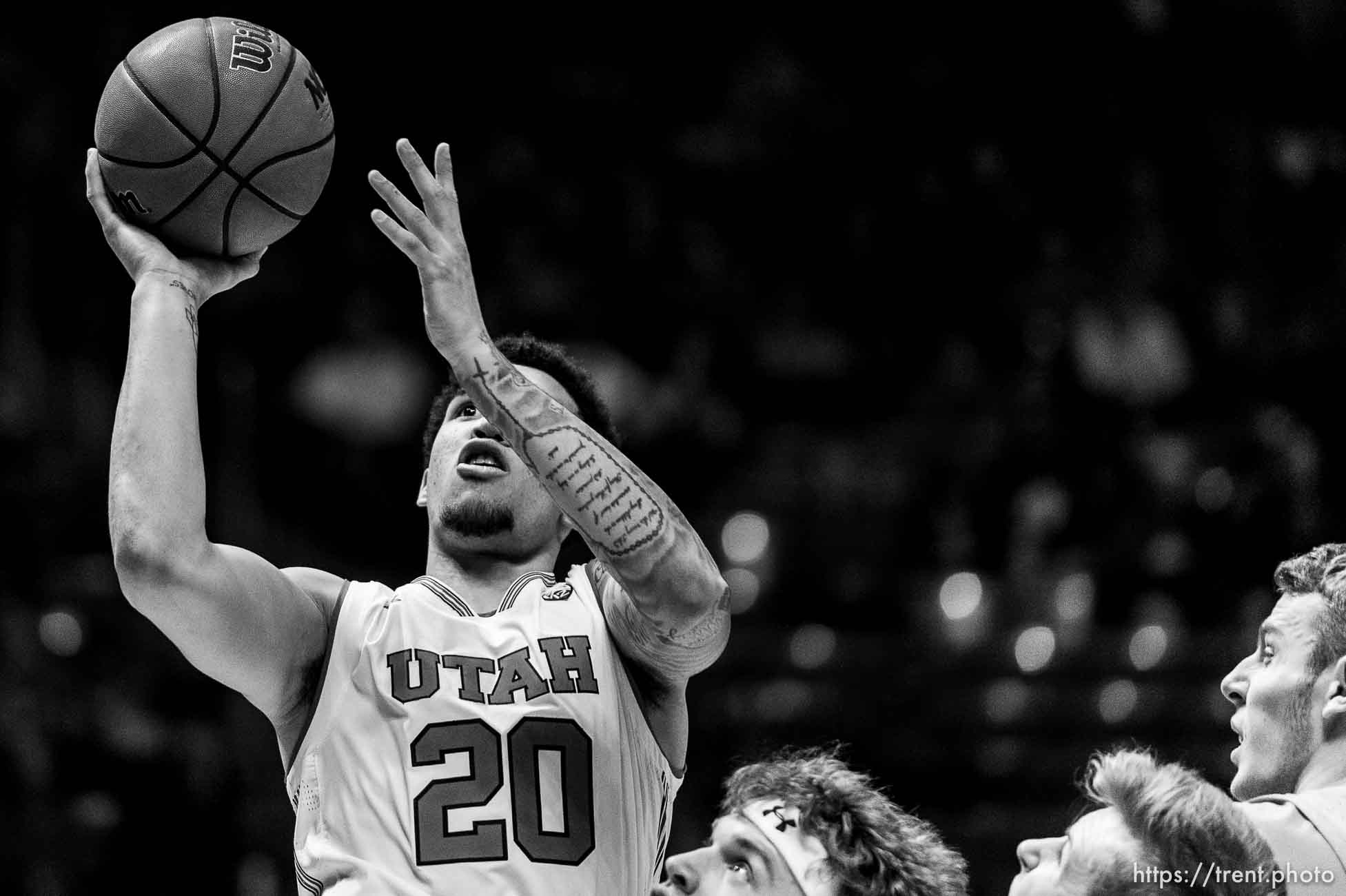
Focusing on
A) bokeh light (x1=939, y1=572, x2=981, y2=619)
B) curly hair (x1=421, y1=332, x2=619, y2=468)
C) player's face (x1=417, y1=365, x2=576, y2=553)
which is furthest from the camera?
bokeh light (x1=939, y1=572, x2=981, y2=619)

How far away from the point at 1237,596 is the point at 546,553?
515 centimetres

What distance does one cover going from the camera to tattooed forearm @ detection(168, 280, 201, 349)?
3.20 m

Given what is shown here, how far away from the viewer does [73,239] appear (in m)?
8.91

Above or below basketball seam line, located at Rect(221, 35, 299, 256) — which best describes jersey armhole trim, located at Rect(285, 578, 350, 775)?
below

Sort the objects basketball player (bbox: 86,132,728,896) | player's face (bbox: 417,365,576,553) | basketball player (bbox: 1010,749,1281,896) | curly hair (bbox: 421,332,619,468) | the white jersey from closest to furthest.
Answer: basketball player (bbox: 1010,749,1281,896), basketball player (bbox: 86,132,728,896), the white jersey, player's face (bbox: 417,365,576,553), curly hair (bbox: 421,332,619,468)

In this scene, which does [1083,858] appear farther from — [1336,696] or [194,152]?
[194,152]

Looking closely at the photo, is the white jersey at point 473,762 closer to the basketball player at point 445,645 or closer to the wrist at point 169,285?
the basketball player at point 445,645

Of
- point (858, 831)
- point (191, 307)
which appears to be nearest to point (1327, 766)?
point (858, 831)

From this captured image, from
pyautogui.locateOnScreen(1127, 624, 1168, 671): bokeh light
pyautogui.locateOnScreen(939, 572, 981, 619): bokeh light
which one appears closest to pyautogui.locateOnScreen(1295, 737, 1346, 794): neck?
pyautogui.locateOnScreen(1127, 624, 1168, 671): bokeh light

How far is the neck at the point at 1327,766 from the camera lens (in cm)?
345

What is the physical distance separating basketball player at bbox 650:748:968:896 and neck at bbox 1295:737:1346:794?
0.81 m

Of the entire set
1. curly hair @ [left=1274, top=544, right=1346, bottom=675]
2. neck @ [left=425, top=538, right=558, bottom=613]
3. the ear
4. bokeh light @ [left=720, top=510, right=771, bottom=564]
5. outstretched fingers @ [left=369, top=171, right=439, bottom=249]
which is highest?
bokeh light @ [left=720, top=510, right=771, bottom=564]

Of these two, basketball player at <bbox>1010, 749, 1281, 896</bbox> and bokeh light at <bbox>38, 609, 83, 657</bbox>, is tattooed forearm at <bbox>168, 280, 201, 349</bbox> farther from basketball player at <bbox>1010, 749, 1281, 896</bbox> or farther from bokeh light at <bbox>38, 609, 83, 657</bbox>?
bokeh light at <bbox>38, 609, 83, 657</bbox>

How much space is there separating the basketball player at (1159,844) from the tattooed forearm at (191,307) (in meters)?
2.00
